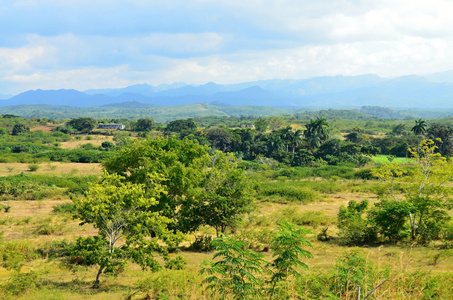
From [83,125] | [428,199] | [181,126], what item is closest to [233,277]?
[428,199]

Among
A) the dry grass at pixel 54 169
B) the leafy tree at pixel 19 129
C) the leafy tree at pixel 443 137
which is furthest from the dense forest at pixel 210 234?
the leafy tree at pixel 19 129

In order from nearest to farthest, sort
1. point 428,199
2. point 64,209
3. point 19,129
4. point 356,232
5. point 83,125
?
point 428,199 < point 356,232 < point 64,209 < point 19,129 < point 83,125

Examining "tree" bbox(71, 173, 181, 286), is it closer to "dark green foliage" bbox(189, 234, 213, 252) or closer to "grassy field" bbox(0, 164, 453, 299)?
"grassy field" bbox(0, 164, 453, 299)

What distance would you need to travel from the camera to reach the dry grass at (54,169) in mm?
39125

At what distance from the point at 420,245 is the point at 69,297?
15300mm

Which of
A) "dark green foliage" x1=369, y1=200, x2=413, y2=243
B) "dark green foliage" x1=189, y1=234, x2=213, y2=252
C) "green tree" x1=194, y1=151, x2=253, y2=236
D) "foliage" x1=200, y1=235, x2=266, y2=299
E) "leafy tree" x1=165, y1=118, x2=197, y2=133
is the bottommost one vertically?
"dark green foliage" x1=189, y1=234, x2=213, y2=252

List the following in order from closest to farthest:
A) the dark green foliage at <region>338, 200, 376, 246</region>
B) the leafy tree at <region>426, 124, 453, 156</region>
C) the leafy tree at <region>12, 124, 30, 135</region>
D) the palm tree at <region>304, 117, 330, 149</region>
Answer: the dark green foliage at <region>338, 200, 376, 246</region> → the leafy tree at <region>426, 124, 453, 156</region> → the palm tree at <region>304, 117, 330, 149</region> → the leafy tree at <region>12, 124, 30, 135</region>

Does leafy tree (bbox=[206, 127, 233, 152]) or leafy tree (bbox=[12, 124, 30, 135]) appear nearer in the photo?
leafy tree (bbox=[206, 127, 233, 152])

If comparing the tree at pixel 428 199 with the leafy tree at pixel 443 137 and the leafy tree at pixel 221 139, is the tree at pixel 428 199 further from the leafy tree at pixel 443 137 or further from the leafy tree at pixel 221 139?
the leafy tree at pixel 221 139

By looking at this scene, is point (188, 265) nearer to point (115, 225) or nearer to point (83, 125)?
point (115, 225)

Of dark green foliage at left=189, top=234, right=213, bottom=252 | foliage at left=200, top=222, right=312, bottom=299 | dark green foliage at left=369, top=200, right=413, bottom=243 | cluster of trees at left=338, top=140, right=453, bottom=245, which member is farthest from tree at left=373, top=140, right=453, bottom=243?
foliage at left=200, top=222, right=312, bottom=299

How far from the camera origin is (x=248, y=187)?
48.6 feet

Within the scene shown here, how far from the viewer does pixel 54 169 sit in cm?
4197

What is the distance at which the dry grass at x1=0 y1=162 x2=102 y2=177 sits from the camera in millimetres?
39125
